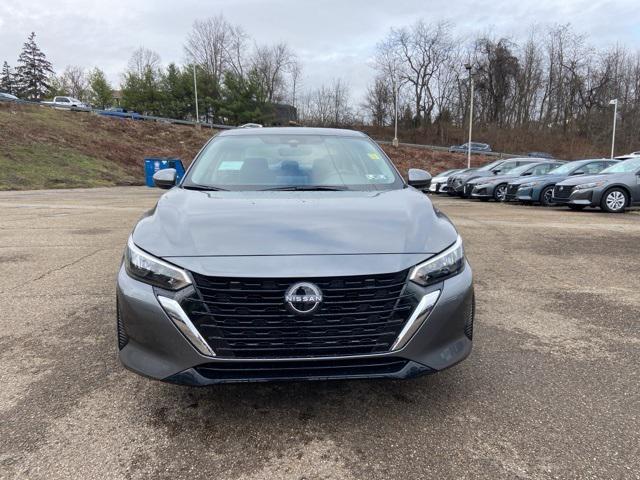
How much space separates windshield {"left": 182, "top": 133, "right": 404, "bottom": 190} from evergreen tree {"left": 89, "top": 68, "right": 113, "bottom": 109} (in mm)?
72150

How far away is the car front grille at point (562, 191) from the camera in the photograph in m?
13.2

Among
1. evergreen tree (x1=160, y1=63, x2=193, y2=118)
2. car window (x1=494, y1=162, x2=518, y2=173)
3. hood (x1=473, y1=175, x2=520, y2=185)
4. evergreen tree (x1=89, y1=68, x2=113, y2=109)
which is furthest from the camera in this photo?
evergreen tree (x1=89, y1=68, x2=113, y2=109)

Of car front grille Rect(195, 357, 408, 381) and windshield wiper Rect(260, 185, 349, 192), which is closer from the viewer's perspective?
car front grille Rect(195, 357, 408, 381)

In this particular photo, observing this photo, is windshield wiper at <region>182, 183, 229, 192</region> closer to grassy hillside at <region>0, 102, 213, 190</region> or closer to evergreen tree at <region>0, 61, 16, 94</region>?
grassy hillside at <region>0, 102, 213, 190</region>

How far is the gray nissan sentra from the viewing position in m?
2.21

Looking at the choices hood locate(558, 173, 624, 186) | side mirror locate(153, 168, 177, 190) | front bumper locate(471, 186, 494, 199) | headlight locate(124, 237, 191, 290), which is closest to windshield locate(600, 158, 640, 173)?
hood locate(558, 173, 624, 186)

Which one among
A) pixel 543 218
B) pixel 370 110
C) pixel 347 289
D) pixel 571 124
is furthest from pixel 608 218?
pixel 370 110

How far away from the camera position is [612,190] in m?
12.0

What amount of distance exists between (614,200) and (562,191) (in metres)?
1.48

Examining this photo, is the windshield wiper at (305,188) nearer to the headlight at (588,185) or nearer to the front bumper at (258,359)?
the front bumper at (258,359)

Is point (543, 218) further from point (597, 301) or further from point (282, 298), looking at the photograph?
point (282, 298)

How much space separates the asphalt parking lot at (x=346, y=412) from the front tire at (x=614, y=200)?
889cm

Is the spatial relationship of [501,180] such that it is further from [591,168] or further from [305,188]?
[305,188]

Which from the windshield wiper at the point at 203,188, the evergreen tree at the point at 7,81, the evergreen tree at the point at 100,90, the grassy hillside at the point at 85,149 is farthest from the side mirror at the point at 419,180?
the evergreen tree at the point at 7,81
